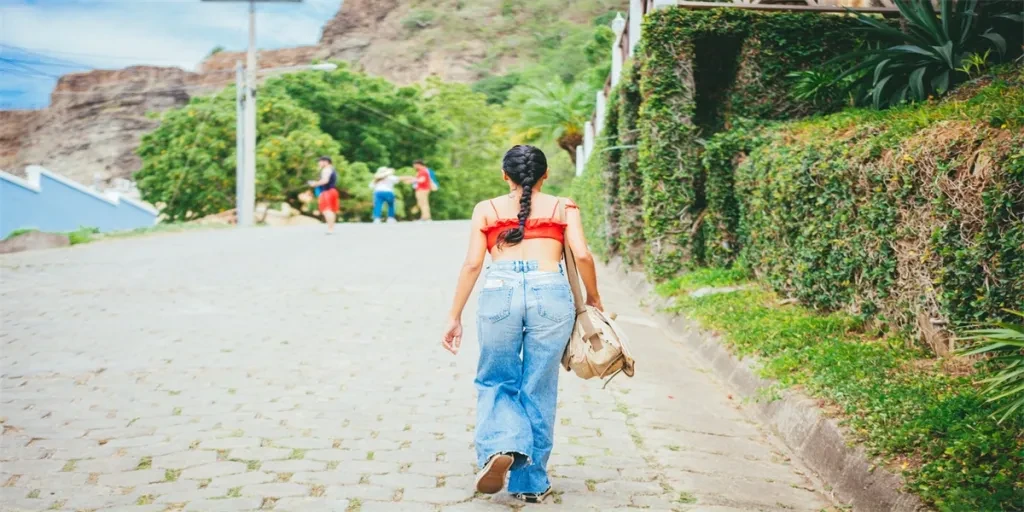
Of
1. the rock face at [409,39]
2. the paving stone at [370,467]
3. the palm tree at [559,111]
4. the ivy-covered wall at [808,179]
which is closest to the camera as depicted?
the paving stone at [370,467]

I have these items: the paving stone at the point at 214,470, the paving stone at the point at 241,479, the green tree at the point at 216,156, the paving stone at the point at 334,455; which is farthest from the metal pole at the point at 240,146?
the paving stone at the point at 241,479

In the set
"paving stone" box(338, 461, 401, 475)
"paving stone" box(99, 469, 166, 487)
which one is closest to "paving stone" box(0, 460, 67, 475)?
"paving stone" box(99, 469, 166, 487)

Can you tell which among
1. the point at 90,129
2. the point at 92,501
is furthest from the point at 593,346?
the point at 90,129

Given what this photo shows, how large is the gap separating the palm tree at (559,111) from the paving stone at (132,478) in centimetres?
3300

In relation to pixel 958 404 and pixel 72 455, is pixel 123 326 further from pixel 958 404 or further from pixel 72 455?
pixel 958 404

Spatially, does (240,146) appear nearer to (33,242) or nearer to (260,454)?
(33,242)

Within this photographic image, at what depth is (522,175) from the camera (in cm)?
463

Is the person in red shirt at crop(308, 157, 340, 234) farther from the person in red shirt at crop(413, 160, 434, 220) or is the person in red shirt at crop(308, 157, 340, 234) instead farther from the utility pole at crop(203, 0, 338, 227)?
the utility pole at crop(203, 0, 338, 227)

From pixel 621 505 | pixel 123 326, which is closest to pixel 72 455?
pixel 621 505

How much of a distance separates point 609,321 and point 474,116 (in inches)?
2378

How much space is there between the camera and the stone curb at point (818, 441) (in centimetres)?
454

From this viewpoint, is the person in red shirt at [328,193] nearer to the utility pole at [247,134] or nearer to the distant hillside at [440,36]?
A: the utility pole at [247,134]

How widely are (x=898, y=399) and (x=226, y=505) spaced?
3.79m

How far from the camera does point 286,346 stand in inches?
340
